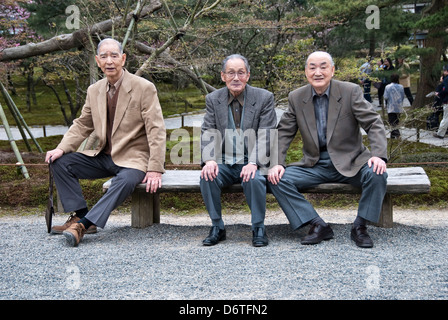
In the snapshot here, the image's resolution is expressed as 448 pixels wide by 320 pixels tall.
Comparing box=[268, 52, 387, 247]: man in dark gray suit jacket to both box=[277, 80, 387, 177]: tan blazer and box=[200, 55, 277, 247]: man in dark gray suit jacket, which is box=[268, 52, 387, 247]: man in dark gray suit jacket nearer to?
box=[277, 80, 387, 177]: tan blazer

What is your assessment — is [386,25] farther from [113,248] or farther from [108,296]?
[108,296]

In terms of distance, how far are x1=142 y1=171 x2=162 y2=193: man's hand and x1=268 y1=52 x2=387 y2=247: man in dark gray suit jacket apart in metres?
0.93

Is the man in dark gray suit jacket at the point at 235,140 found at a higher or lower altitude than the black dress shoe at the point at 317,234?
higher

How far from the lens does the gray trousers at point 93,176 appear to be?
4301 millimetres

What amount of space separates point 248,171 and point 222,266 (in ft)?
2.83

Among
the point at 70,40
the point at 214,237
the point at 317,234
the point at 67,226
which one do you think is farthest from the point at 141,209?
the point at 70,40

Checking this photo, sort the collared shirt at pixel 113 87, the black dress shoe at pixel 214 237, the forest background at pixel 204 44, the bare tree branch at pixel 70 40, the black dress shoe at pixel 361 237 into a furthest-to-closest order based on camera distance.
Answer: the bare tree branch at pixel 70 40 < the forest background at pixel 204 44 < the collared shirt at pixel 113 87 < the black dress shoe at pixel 214 237 < the black dress shoe at pixel 361 237

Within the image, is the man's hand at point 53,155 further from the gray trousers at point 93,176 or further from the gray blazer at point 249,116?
the gray blazer at point 249,116

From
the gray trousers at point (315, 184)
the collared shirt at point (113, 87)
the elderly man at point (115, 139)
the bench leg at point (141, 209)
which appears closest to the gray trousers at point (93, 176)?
the elderly man at point (115, 139)

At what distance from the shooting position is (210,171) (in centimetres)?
422

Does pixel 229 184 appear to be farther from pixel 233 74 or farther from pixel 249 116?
pixel 233 74

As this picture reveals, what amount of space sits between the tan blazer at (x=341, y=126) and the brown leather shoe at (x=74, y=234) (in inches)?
66.2

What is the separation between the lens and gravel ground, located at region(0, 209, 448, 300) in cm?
315

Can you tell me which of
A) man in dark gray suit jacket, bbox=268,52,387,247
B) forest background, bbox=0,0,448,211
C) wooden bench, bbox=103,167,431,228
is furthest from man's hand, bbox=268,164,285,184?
forest background, bbox=0,0,448,211
